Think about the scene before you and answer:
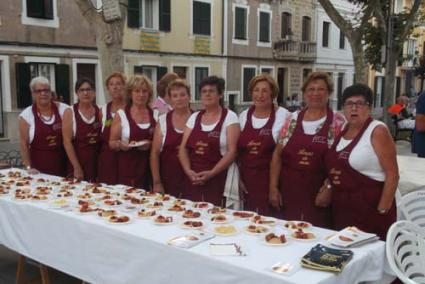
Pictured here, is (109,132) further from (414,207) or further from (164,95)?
(414,207)

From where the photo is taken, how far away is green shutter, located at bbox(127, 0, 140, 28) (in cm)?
1662

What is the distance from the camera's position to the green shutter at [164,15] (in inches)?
696

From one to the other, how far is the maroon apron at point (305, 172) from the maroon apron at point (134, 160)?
144 cm

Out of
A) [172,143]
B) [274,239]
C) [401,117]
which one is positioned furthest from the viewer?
[401,117]

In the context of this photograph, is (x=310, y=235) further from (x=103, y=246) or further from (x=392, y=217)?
(x=103, y=246)

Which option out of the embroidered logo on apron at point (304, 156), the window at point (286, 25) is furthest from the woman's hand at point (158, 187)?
the window at point (286, 25)

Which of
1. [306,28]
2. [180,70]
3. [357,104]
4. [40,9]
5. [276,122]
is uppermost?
[306,28]

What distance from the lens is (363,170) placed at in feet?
10.1

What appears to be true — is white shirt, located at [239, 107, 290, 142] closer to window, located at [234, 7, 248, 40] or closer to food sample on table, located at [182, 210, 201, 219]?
food sample on table, located at [182, 210, 201, 219]

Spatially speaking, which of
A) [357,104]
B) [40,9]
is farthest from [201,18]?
[357,104]

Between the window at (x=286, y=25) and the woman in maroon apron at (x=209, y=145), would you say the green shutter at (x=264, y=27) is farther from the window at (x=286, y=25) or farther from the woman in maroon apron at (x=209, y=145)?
the woman in maroon apron at (x=209, y=145)

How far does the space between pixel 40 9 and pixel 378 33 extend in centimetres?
995

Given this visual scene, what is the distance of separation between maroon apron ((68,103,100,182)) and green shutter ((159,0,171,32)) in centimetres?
1366

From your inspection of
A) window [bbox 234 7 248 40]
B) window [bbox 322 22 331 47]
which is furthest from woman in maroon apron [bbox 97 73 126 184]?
window [bbox 322 22 331 47]
